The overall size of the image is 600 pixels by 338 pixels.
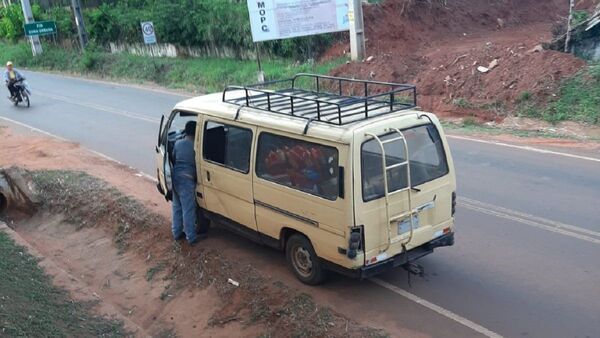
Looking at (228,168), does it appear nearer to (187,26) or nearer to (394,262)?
(394,262)

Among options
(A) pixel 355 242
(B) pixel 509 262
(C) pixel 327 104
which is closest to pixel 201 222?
(C) pixel 327 104

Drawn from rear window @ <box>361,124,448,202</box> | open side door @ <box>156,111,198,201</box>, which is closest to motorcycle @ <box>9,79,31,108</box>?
open side door @ <box>156,111,198,201</box>

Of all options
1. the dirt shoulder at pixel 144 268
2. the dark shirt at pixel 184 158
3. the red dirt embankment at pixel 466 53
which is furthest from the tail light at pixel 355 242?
the red dirt embankment at pixel 466 53

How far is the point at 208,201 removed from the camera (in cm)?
782

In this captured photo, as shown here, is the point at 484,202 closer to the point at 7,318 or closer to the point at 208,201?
the point at 208,201

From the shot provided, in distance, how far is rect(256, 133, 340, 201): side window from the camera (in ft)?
19.8

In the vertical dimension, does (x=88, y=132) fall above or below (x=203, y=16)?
below

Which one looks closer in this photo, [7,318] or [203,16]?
[7,318]

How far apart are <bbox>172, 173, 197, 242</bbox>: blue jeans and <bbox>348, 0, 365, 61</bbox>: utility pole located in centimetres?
1389

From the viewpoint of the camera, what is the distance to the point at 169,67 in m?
29.5

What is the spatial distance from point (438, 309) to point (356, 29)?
15670 mm

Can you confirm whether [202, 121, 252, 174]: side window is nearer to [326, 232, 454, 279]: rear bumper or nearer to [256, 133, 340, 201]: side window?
[256, 133, 340, 201]: side window

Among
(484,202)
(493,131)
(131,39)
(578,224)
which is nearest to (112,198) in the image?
(484,202)

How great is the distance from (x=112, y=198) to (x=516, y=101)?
33.4ft
